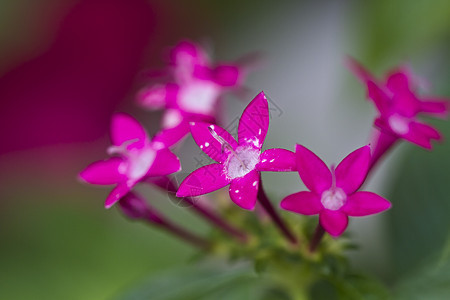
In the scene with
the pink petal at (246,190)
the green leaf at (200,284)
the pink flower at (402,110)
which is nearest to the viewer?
the pink petal at (246,190)

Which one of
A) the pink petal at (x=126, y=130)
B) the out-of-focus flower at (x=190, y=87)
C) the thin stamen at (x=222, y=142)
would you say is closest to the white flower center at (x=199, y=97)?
the out-of-focus flower at (x=190, y=87)

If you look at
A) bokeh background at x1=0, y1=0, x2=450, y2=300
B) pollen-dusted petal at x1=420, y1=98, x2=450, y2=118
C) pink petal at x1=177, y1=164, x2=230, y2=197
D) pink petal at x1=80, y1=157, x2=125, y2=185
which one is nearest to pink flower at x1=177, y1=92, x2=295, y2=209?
pink petal at x1=177, y1=164, x2=230, y2=197

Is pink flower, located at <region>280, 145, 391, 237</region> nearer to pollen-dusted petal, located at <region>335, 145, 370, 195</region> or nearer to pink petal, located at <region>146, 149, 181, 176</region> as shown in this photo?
pollen-dusted petal, located at <region>335, 145, 370, 195</region>

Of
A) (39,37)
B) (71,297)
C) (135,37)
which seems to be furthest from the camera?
(135,37)

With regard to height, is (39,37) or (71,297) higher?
(39,37)

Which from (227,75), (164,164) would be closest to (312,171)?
(164,164)

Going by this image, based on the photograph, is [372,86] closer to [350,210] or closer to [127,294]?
[350,210]

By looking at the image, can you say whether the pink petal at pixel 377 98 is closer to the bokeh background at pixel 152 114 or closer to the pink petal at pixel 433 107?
the pink petal at pixel 433 107

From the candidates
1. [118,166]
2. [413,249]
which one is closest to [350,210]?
[118,166]
